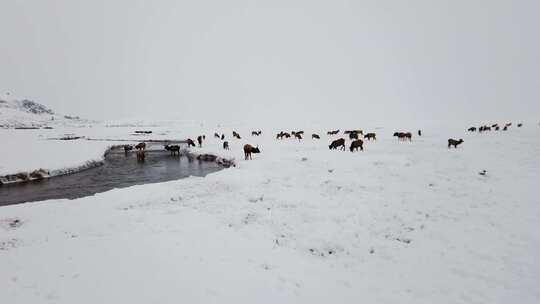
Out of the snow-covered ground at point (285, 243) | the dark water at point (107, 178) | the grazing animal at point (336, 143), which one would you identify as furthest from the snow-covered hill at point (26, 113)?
the snow-covered ground at point (285, 243)

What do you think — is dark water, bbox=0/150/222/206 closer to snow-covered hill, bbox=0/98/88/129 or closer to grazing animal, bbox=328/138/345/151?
grazing animal, bbox=328/138/345/151

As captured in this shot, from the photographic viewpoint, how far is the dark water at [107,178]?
715 inches

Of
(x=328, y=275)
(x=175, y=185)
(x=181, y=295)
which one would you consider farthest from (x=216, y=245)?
(x=175, y=185)

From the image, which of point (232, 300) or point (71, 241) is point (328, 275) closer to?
point (232, 300)

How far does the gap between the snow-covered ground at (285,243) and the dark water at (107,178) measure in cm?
547

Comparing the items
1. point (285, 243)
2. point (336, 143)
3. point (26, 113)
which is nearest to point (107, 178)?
point (285, 243)

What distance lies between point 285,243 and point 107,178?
1811 cm

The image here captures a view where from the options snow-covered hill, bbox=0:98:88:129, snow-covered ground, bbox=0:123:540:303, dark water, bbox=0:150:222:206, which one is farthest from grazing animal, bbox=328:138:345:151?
snow-covered hill, bbox=0:98:88:129

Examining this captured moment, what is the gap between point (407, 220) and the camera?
1160cm

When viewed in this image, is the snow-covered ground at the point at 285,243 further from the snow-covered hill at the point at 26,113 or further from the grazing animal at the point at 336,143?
the snow-covered hill at the point at 26,113

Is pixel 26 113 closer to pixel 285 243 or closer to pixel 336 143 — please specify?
pixel 336 143

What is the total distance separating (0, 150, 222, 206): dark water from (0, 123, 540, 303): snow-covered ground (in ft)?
18.0

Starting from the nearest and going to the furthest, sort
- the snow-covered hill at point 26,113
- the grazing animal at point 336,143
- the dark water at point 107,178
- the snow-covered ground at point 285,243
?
the snow-covered ground at point 285,243
the dark water at point 107,178
the grazing animal at point 336,143
the snow-covered hill at point 26,113

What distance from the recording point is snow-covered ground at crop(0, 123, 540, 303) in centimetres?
741
